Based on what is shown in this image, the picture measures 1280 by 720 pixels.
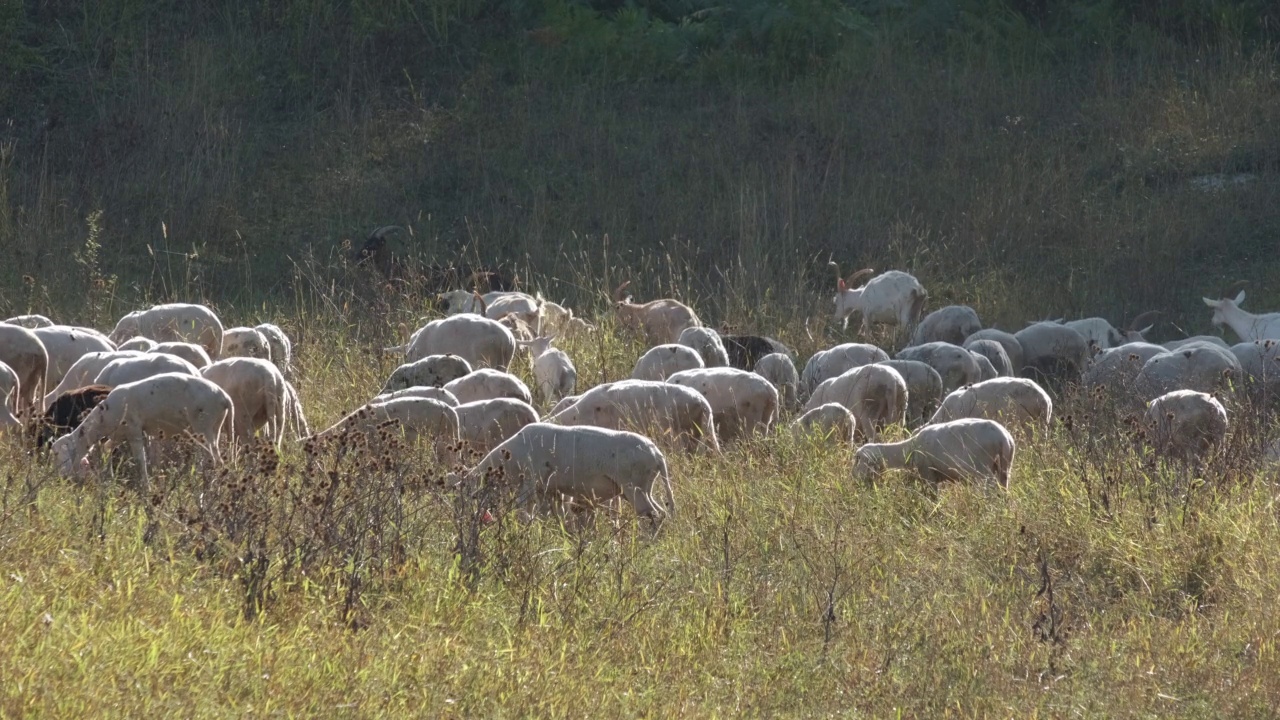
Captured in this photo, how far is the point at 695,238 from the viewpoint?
17.4m

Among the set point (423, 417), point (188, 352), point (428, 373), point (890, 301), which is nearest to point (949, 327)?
point (890, 301)

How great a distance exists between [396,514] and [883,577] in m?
2.05

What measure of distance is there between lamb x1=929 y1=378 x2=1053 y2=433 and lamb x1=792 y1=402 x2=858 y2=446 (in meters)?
0.48

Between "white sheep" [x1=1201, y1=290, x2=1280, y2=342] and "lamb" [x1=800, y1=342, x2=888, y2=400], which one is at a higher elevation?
"lamb" [x1=800, y1=342, x2=888, y2=400]

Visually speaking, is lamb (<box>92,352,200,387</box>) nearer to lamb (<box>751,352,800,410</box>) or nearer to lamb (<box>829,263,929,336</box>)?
lamb (<box>751,352,800,410</box>)

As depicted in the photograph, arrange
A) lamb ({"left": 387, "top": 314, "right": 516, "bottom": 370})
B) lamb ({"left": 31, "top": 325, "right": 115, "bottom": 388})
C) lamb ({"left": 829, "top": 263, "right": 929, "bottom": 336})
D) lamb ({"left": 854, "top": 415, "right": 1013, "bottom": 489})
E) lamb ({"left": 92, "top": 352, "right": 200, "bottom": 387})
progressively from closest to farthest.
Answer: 1. lamb ({"left": 854, "top": 415, "right": 1013, "bottom": 489})
2. lamb ({"left": 92, "top": 352, "right": 200, "bottom": 387})
3. lamb ({"left": 31, "top": 325, "right": 115, "bottom": 388})
4. lamb ({"left": 387, "top": 314, "right": 516, "bottom": 370})
5. lamb ({"left": 829, "top": 263, "right": 929, "bottom": 336})

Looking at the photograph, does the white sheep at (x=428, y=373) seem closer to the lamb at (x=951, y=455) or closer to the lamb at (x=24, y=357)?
the lamb at (x=24, y=357)

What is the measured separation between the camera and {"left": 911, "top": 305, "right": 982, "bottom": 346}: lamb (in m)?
12.7

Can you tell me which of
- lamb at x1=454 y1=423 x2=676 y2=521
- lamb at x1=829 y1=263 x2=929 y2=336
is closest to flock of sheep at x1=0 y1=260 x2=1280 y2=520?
lamb at x1=454 y1=423 x2=676 y2=521

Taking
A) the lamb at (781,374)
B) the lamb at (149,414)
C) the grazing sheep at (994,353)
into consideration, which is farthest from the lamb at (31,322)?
the grazing sheep at (994,353)

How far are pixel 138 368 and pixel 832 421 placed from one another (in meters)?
3.77

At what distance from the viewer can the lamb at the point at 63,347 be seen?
9602 millimetres

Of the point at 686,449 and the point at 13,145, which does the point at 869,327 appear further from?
the point at 13,145

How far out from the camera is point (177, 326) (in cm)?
1100
